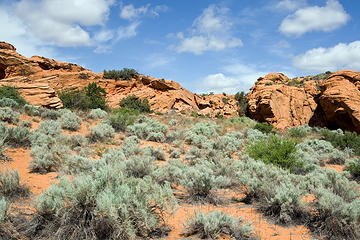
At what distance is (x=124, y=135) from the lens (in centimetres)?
1081

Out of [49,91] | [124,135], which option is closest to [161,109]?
[49,91]

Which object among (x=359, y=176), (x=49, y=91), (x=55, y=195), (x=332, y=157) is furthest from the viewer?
(x=49, y=91)

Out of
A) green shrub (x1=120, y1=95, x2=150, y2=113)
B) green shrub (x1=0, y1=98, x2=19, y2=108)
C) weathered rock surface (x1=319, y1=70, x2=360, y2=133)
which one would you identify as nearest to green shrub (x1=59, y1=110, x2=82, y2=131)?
green shrub (x1=0, y1=98, x2=19, y2=108)

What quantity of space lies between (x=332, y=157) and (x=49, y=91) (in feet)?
56.6

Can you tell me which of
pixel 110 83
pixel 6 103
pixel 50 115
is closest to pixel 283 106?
pixel 50 115

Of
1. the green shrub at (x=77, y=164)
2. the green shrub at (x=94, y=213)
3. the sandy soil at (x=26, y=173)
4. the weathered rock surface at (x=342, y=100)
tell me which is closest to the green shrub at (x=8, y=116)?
the sandy soil at (x=26, y=173)

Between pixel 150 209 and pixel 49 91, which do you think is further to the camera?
pixel 49 91

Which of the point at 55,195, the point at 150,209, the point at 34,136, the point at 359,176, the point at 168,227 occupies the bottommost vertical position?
the point at 359,176

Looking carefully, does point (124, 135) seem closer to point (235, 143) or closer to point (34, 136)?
point (34, 136)

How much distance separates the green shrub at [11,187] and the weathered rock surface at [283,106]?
18.3 meters

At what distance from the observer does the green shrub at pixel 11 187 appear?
387 centimetres

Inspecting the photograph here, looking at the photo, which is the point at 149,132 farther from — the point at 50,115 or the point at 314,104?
the point at 314,104

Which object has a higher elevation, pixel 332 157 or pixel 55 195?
pixel 55 195

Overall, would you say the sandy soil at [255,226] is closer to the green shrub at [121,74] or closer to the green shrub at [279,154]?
the green shrub at [279,154]
